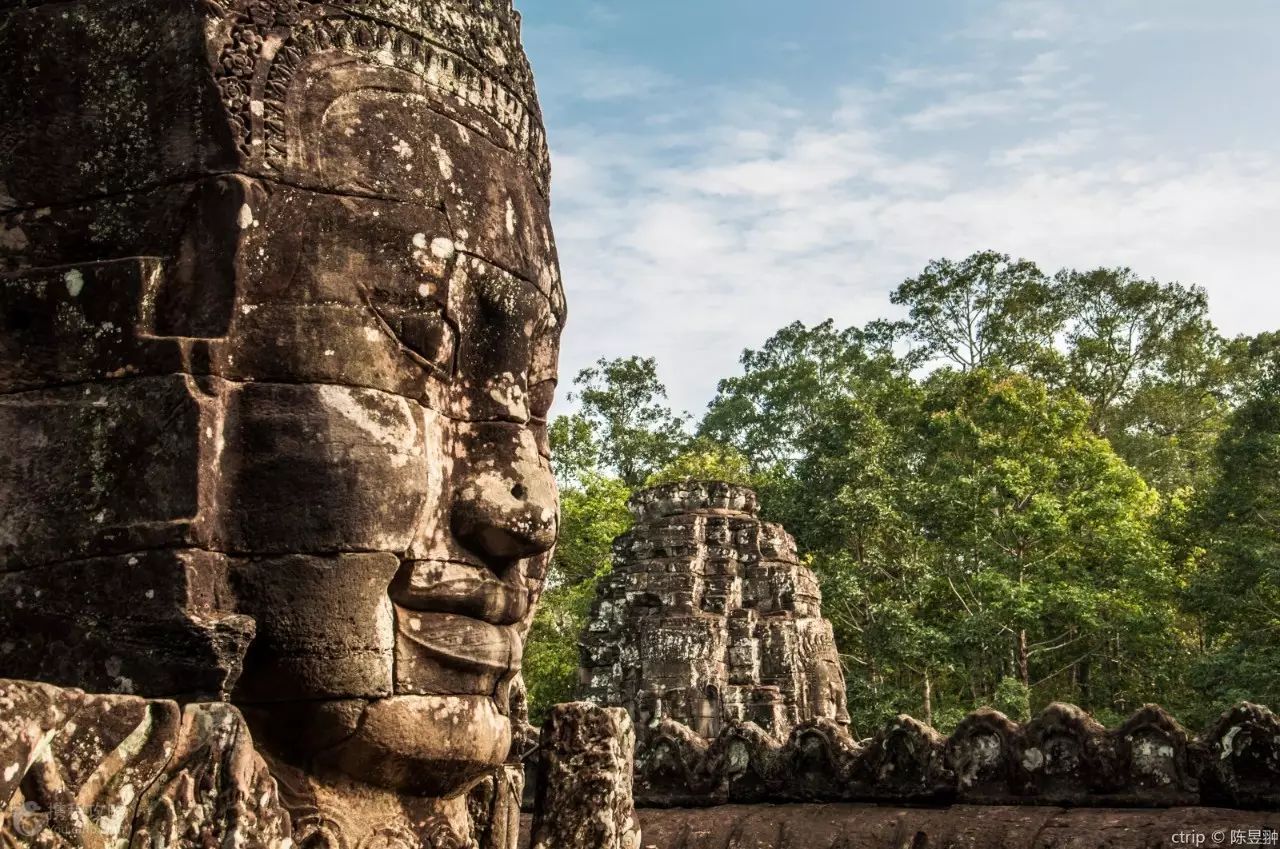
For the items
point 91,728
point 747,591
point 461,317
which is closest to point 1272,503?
point 747,591

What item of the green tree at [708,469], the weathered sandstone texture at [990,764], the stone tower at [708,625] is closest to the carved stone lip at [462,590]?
the weathered sandstone texture at [990,764]

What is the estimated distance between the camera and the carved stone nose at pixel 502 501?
4.02 metres

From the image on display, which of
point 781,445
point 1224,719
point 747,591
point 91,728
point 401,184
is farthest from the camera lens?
point 781,445

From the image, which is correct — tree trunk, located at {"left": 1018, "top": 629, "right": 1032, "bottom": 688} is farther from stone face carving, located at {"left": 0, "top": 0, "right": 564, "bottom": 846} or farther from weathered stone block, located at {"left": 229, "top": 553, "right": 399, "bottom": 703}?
weathered stone block, located at {"left": 229, "top": 553, "right": 399, "bottom": 703}

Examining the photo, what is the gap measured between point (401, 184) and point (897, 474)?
878 inches

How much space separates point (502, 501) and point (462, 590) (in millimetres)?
275

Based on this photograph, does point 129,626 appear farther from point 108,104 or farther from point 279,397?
point 108,104

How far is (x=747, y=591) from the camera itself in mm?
15914

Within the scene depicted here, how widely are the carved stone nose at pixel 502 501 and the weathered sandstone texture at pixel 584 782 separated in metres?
1.26

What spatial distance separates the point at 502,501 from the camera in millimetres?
4059

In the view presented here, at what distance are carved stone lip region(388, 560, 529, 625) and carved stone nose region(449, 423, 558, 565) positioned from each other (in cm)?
7

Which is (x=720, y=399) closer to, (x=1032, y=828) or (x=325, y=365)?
(x=1032, y=828)

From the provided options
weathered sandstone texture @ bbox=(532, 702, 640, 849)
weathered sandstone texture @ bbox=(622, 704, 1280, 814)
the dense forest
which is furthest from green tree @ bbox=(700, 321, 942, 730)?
weathered sandstone texture @ bbox=(532, 702, 640, 849)

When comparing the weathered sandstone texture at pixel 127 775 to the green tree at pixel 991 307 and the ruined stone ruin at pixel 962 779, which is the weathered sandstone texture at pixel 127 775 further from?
the green tree at pixel 991 307
